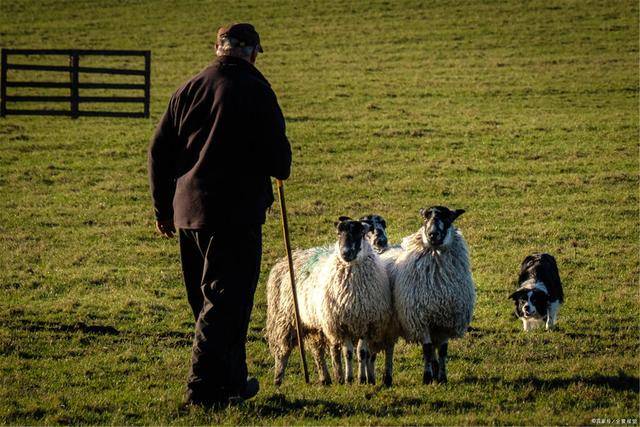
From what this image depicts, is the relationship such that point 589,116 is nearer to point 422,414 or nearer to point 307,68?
point 307,68

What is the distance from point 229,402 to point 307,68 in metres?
29.0

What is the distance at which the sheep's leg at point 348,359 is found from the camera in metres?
9.55

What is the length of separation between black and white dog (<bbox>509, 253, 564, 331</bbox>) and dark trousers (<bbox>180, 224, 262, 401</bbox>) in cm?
594

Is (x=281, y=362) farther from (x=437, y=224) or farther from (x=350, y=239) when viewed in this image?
(x=437, y=224)

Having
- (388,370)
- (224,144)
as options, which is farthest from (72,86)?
(224,144)

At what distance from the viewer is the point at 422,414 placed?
7.26 meters

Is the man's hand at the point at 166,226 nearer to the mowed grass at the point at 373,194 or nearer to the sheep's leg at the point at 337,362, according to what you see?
the mowed grass at the point at 373,194

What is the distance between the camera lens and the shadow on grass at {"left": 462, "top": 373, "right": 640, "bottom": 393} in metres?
8.18

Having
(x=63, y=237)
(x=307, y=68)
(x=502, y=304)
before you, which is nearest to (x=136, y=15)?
(x=307, y=68)

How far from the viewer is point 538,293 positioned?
41.2 feet

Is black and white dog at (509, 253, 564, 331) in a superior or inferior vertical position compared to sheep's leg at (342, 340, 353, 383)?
superior

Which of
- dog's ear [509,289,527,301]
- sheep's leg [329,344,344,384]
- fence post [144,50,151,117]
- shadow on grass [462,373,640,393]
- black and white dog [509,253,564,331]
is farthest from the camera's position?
fence post [144,50,151,117]

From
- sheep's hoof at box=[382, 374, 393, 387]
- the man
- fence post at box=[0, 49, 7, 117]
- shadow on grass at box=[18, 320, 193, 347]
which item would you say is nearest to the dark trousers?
the man

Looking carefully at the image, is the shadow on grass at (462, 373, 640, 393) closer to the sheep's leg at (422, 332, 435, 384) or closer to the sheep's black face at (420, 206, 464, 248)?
the sheep's leg at (422, 332, 435, 384)
